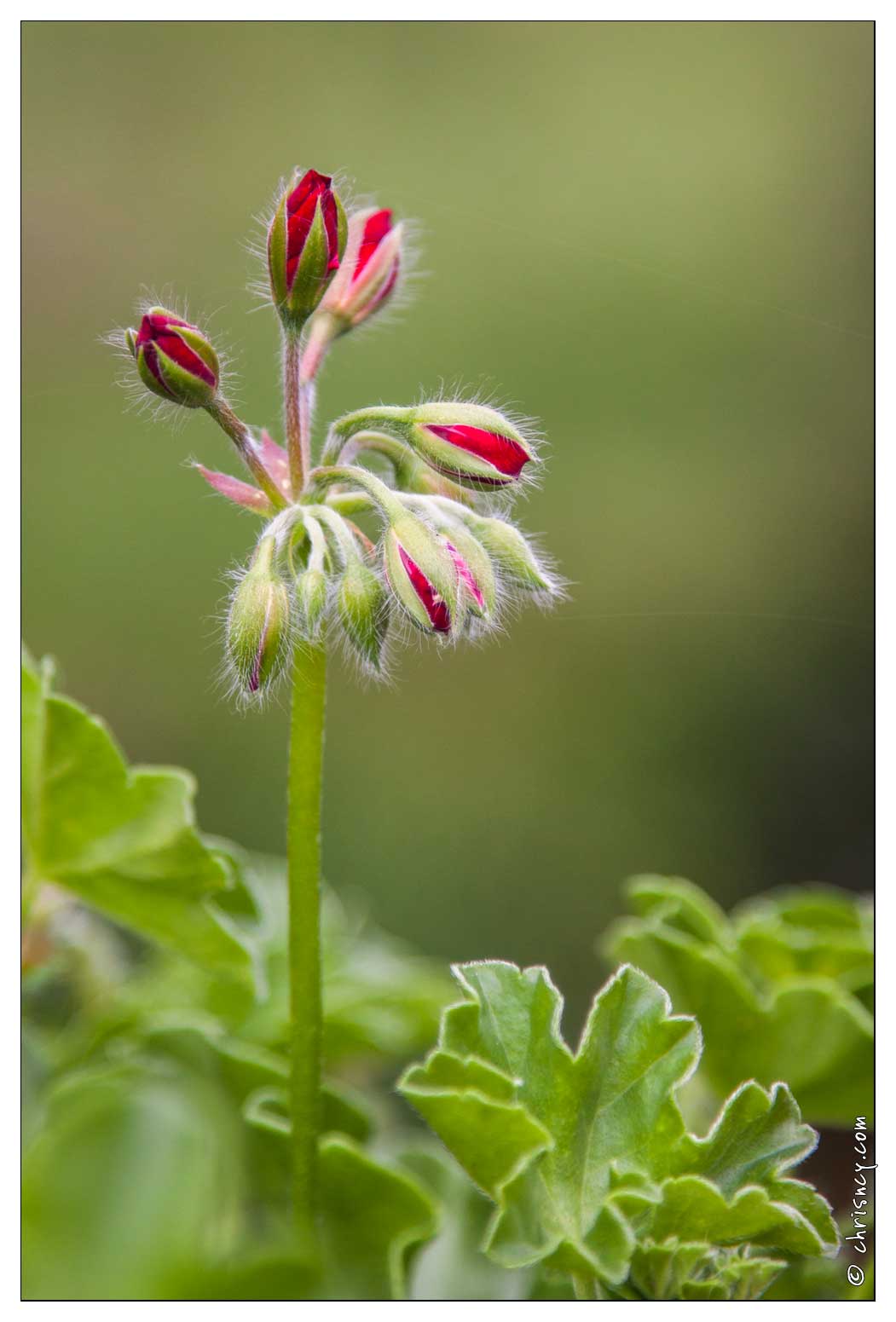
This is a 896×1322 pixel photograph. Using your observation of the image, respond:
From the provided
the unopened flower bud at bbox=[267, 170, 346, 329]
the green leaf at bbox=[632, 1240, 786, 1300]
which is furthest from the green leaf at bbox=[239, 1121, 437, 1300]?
the unopened flower bud at bbox=[267, 170, 346, 329]

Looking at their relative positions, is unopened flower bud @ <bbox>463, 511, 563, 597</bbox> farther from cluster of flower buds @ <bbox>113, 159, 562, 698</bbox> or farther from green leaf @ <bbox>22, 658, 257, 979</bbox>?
green leaf @ <bbox>22, 658, 257, 979</bbox>

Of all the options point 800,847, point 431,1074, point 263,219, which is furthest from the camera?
point 800,847

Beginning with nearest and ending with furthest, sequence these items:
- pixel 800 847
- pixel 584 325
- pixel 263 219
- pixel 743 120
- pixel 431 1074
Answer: pixel 431 1074 → pixel 263 219 → pixel 800 847 → pixel 584 325 → pixel 743 120

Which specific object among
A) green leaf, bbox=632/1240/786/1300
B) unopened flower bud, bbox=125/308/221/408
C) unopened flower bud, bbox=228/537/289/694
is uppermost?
unopened flower bud, bbox=125/308/221/408

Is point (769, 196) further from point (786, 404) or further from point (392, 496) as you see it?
point (392, 496)

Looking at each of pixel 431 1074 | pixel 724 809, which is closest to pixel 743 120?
pixel 724 809

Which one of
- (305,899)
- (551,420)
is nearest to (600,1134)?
(305,899)
